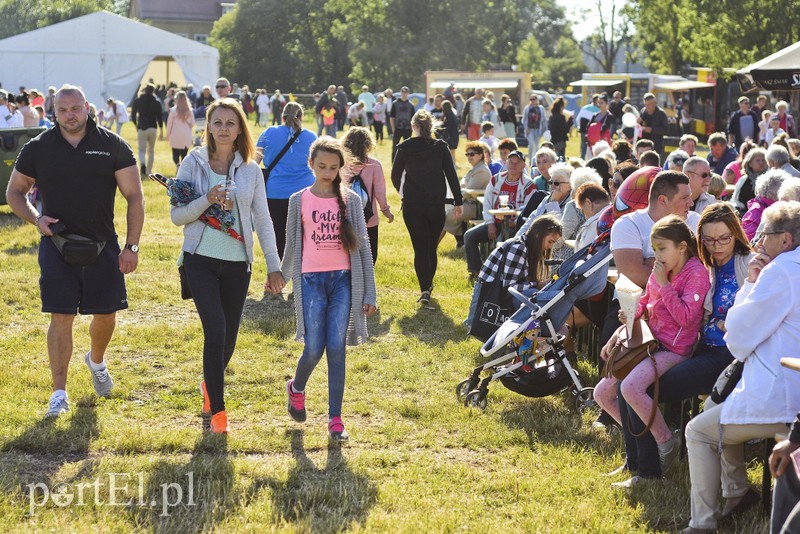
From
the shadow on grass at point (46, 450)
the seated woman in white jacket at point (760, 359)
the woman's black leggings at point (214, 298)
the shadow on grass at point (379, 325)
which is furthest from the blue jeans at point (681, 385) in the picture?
the shadow on grass at point (379, 325)

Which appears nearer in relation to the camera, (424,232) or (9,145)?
(424,232)

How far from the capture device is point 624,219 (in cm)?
643

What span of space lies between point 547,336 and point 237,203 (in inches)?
86.6

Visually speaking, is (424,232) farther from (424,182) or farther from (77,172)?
(77,172)

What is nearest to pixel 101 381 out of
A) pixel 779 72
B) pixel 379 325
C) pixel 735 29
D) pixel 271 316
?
pixel 271 316

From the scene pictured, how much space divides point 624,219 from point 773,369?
214cm

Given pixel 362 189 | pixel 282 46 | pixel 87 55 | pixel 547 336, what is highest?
pixel 282 46

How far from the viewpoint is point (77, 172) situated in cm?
623

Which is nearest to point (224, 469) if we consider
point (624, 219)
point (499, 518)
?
point (499, 518)

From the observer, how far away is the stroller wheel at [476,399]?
694 centimetres

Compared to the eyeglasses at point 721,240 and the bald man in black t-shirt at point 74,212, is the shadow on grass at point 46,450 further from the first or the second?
the eyeglasses at point 721,240

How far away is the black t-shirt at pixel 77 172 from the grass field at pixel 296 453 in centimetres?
123

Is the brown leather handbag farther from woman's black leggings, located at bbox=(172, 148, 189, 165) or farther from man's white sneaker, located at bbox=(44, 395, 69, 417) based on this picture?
woman's black leggings, located at bbox=(172, 148, 189, 165)

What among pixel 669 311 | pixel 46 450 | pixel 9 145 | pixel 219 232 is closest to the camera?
pixel 669 311
